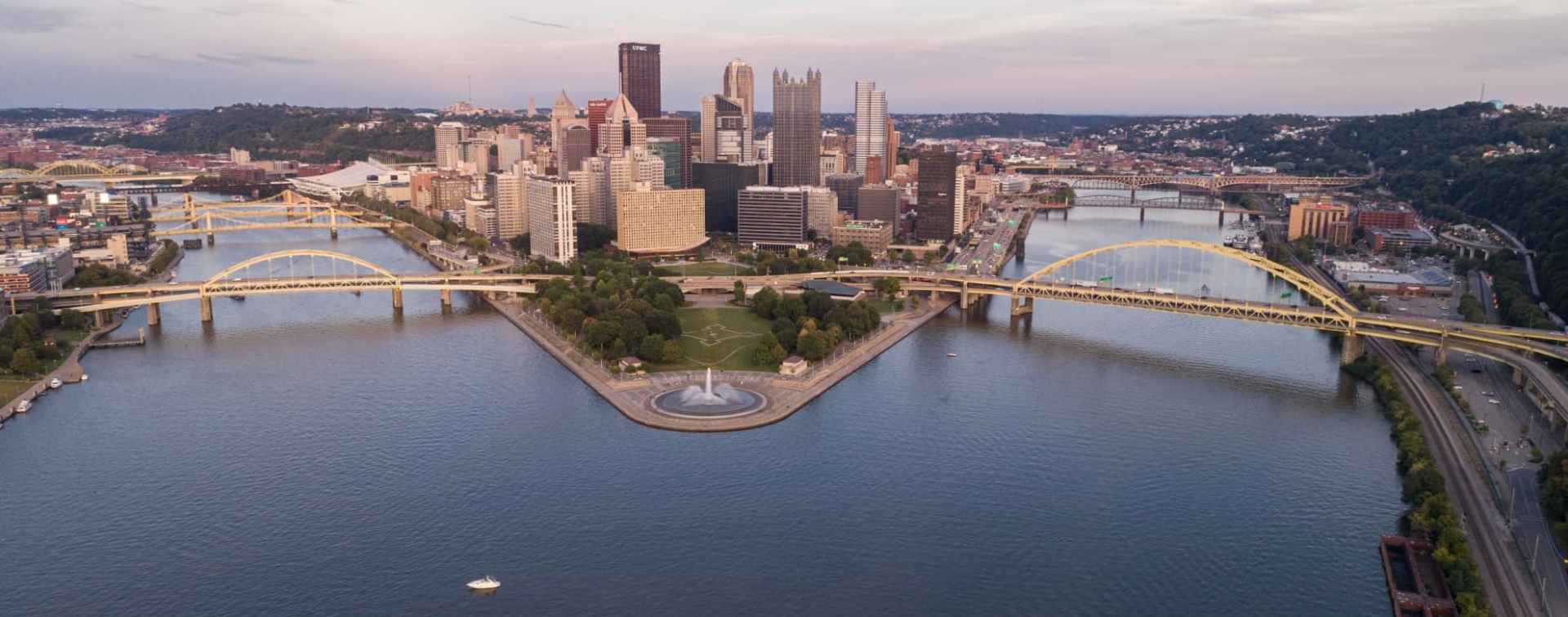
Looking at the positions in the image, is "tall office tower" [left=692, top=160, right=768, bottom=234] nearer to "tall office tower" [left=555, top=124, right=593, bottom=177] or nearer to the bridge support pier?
"tall office tower" [left=555, top=124, right=593, bottom=177]

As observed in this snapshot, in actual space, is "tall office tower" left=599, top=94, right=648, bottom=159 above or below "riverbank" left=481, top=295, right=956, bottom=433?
above

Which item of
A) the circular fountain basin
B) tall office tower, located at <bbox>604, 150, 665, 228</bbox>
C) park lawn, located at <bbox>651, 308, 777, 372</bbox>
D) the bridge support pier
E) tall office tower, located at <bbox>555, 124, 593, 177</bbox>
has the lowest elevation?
the circular fountain basin

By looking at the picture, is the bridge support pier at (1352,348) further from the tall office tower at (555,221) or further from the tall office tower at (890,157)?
→ the tall office tower at (890,157)

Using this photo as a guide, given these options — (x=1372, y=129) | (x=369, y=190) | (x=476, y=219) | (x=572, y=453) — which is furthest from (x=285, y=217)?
(x=1372, y=129)

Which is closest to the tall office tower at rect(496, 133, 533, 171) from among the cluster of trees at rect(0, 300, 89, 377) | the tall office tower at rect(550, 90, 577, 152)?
the tall office tower at rect(550, 90, 577, 152)

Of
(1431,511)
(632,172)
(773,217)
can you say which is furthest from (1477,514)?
(632,172)

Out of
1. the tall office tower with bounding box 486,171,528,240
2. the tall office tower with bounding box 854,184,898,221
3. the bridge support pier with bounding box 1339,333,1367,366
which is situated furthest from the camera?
the tall office tower with bounding box 854,184,898,221

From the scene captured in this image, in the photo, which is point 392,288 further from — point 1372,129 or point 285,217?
point 1372,129

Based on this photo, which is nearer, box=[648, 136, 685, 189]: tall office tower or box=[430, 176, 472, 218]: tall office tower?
box=[648, 136, 685, 189]: tall office tower

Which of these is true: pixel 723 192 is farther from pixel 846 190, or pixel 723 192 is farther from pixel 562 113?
pixel 562 113
